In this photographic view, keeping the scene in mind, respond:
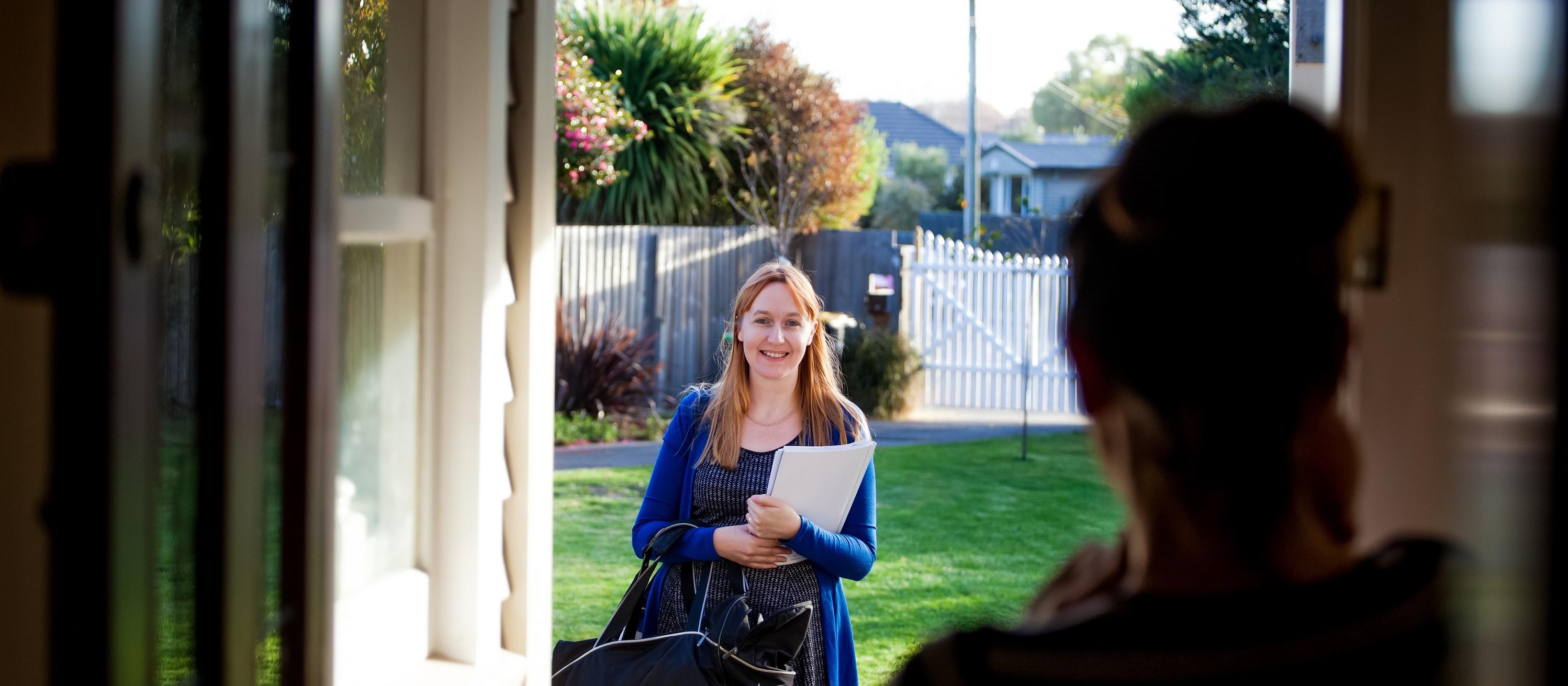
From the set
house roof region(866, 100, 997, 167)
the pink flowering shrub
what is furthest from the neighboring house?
the pink flowering shrub

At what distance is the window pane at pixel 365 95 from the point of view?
179 centimetres

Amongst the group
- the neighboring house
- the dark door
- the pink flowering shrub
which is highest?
the neighboring house

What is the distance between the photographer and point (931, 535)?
739 centimetres

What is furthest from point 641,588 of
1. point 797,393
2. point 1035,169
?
point 1035,169

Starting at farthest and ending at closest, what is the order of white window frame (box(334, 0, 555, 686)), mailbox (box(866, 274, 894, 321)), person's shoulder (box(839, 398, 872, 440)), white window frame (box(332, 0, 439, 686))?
1. mailbox (box(866, 274, 894, 321))
2. person's shoulder (box(839, 398, 872, 440))
3. white window frame (box(334, 0, 555, 686))
4. white window frame (box(332, 0, 439, 686))

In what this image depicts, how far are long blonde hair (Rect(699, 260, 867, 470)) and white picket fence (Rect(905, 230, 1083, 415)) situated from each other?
8188 mm

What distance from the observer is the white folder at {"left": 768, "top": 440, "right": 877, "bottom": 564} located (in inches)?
110

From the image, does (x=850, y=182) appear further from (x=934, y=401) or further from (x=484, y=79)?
(x=484, y=79)

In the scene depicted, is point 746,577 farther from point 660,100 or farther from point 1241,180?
point 660,100

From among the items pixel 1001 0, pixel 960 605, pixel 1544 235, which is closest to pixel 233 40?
pixel 1544 235

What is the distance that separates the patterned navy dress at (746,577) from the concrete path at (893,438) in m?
6.10

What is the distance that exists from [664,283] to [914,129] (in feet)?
77.9

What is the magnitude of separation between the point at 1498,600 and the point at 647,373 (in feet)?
32.1

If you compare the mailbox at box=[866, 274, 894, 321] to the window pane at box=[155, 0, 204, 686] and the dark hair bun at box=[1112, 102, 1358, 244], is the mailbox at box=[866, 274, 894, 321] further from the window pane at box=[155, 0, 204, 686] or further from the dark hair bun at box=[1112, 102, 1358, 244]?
the dark hair bun at box=[1112, 102, 1358, 244]
